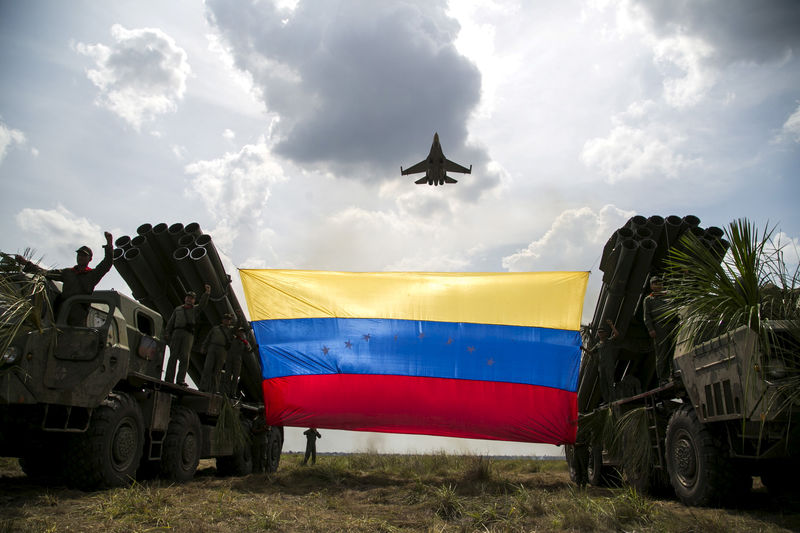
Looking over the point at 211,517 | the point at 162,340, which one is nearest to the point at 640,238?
the point at 211,517

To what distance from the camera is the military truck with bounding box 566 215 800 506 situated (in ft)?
18.8

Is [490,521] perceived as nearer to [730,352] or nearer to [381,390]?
[730,352]

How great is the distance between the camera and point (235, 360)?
11.0 metres

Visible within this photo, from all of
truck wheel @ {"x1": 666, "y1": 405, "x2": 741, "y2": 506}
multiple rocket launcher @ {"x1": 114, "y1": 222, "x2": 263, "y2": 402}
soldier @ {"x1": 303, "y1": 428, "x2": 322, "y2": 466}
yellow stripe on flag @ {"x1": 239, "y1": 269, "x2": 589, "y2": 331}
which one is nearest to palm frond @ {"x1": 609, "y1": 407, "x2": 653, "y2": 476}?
truck wheel @ {"x1": 666, "y1": 405, "x2": 741, "y2": 506}

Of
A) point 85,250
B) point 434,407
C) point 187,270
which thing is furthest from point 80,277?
point 434,407

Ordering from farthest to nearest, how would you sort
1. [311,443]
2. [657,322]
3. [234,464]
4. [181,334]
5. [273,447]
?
1. [311,443]
2. [273,447]
3. [234,464]
4. [181,334]
5. [657,322]

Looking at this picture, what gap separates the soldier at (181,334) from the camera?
31.8 ft

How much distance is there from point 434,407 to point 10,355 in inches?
248

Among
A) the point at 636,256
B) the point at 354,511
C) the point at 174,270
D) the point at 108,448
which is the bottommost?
the point at 354,511

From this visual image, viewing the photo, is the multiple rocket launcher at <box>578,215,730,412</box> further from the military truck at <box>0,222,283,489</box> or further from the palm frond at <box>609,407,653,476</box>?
the military truck at <box>0,222,283,489</box>

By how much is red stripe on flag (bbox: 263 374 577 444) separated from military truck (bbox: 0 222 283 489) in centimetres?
194

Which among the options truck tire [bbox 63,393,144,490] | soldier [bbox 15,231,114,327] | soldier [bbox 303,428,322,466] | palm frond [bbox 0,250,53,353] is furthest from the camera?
soldier [bbox 303,428,322,466]

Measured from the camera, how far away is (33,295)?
→ 6.58 meters

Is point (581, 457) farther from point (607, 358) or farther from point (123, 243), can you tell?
point (123, 243)
